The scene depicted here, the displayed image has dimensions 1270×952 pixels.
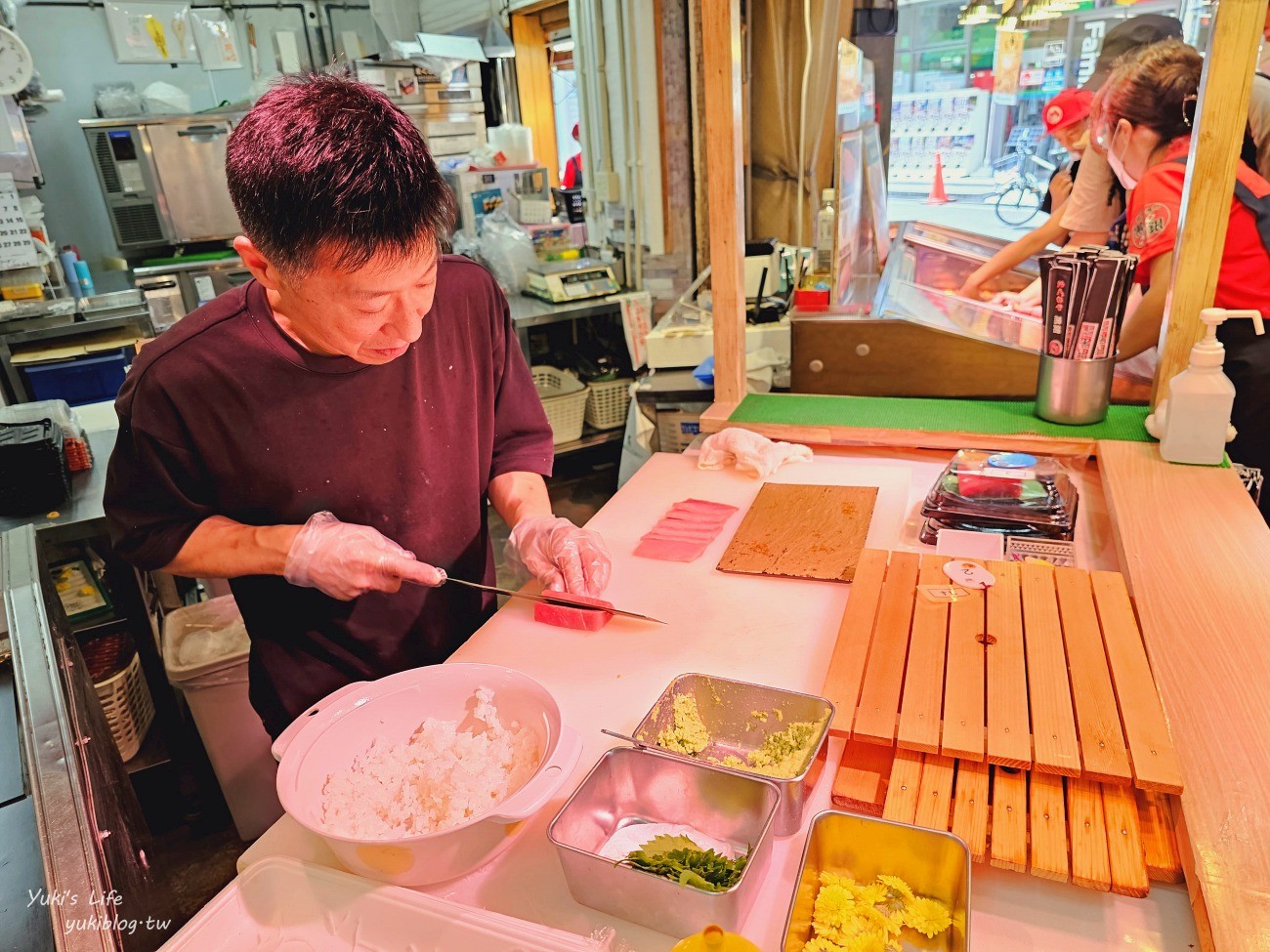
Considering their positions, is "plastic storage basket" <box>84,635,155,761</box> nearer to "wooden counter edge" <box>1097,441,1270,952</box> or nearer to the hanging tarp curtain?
"wooden counter edge" <box>1097,441,1270,952</box>

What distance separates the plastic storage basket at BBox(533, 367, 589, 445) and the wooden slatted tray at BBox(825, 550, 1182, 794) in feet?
9.56

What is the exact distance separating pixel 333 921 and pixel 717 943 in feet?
1.40

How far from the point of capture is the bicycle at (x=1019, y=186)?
3.12m

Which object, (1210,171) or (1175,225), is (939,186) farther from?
(1210,171)

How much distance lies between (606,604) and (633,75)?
321 centimetres

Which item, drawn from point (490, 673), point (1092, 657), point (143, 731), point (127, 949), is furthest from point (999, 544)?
point (143, 731)

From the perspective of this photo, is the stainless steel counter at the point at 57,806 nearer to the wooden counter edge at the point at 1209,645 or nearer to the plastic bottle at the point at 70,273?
the wooden counter edge at the point at 1209,645

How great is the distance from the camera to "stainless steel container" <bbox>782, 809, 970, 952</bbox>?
2.74ft

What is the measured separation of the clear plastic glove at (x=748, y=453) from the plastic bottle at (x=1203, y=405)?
0.77 m

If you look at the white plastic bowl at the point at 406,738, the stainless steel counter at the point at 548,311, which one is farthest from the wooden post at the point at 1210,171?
the stainless steel counter at the point at 548,311

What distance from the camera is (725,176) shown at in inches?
80.6

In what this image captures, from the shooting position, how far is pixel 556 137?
20.4 ft

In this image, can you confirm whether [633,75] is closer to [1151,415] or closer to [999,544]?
[1151,415]

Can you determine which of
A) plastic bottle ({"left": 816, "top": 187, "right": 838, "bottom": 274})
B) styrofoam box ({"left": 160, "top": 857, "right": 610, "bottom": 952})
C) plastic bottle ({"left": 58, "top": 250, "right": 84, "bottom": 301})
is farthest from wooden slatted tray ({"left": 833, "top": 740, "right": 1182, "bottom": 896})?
plastic bottle ({"left": 58, "top": 250, "right": 84, "bottom": 301})
